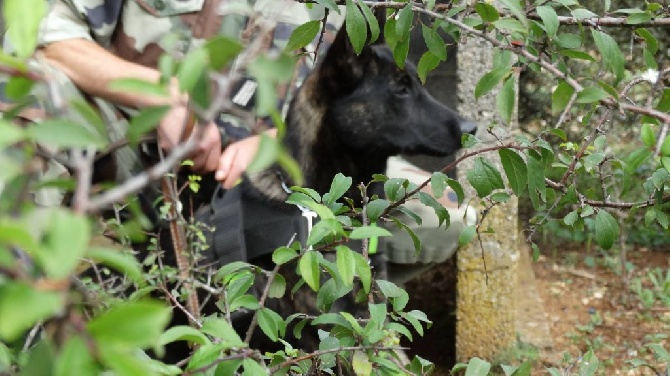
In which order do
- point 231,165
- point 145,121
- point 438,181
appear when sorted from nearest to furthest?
point 145,121, point 438,181, point 231,165

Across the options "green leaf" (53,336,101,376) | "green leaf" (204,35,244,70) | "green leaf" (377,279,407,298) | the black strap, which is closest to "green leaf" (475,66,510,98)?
"green leaf" (377,279,407,298)

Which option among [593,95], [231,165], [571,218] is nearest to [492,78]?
[593,95]

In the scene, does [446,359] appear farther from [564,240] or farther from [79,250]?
[79,250]

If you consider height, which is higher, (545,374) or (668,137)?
(668,137)

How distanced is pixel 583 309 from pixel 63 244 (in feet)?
13.3

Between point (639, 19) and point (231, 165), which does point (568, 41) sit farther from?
point (231, 165)

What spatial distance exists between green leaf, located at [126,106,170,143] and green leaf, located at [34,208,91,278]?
0.09 m

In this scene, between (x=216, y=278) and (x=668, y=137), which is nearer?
(x=668, y=137)

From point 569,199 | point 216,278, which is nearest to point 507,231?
point 569,199

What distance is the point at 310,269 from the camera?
2.93 ft

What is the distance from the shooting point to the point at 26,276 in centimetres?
40

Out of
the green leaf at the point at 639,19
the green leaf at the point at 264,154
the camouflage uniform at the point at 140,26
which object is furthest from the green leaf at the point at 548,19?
the camouflage uniform at the point at 140,26

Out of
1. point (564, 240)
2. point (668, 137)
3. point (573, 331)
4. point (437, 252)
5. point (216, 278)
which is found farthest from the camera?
point (564, 240)

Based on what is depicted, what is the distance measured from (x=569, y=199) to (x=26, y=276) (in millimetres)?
1043
